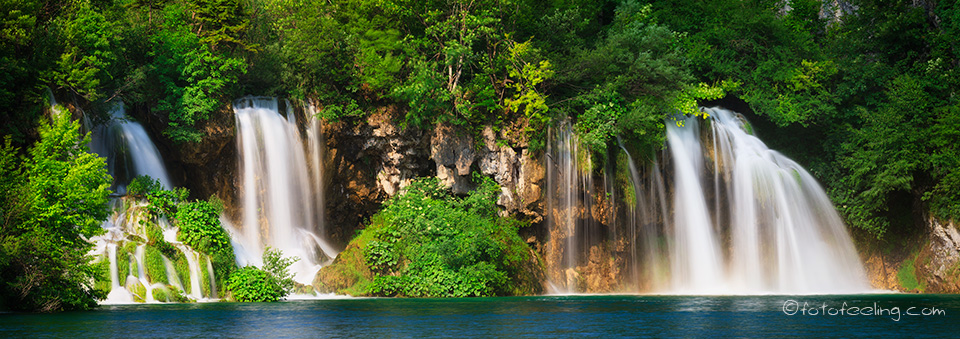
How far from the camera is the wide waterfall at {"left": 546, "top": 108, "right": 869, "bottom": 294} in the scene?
33.2 metres

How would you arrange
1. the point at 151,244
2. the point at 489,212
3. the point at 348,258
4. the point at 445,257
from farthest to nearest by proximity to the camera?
the point at 489,212
the point at 348,258
the point at 445,257
the point at 151,244

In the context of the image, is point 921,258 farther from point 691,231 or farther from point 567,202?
point 567,202

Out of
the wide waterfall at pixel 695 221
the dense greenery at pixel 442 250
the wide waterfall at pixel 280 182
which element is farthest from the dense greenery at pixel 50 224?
the wide waterfall at pixel 695 221

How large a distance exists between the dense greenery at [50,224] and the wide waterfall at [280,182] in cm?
1094

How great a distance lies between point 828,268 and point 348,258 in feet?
64.6

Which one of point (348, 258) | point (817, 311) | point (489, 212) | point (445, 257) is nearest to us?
point (817, 311)

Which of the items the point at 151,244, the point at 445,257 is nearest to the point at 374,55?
the point at 445,257

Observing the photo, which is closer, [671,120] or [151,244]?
[151,244]

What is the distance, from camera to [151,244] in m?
25.4

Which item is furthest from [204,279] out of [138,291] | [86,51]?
[86,51]

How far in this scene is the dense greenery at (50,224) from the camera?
1850 centimetres

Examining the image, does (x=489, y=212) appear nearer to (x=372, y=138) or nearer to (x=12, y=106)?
(x=372, y=138)

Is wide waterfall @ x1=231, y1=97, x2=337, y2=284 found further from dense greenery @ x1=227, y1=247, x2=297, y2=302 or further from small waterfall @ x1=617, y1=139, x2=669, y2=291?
small waterfall @ x1=617, y1=139, x2=669, y2=291

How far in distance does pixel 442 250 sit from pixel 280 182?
26.3ft
